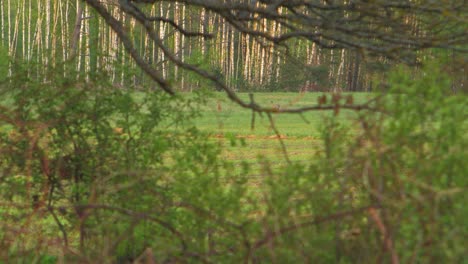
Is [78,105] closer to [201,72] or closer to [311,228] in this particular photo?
[201,72]

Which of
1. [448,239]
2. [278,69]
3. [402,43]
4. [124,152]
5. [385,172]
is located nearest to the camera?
[448,239]

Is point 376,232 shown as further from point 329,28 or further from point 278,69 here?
point 278,69

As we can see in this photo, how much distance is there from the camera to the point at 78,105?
7.96m

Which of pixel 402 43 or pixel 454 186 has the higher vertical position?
pixel 402 43

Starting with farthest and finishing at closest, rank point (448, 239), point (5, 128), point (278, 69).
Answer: point (278, 69) < point (5, 128) < point (448, 239)

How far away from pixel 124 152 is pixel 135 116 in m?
0.49

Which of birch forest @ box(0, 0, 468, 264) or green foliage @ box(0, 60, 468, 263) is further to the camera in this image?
birch forest @ box(0, 0, 468, 264)

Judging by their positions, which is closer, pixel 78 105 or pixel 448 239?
pixel 448 239

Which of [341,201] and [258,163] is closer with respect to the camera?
[341,201]

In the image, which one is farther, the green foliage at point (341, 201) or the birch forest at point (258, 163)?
the birch forest at point (258, 163)

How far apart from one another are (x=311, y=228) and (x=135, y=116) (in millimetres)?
3553

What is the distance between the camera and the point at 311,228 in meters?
4.71

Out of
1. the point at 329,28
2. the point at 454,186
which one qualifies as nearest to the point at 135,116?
the point at 329,28

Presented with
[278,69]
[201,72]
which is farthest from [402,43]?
[278,69]
